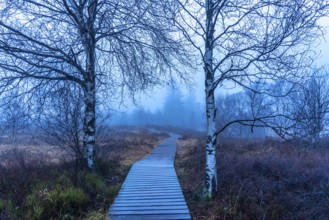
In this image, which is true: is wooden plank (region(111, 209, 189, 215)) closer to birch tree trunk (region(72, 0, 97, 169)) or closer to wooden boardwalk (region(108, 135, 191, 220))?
wooden boardwalk (region(108, 135, 191, 220))

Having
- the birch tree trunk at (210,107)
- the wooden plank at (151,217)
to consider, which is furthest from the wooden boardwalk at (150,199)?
the birch tree trunk at (210,107)

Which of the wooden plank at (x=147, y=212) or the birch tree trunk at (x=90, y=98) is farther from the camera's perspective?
the birch tree trunk at (x=90, y=98)

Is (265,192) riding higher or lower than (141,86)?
lower

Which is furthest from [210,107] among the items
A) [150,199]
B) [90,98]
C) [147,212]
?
[90,98]

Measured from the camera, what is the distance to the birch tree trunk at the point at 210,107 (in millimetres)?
6957

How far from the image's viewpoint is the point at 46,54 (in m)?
8.60

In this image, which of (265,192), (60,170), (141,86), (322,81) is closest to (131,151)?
(141,86)

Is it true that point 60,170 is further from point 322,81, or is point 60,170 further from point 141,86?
point 322,81

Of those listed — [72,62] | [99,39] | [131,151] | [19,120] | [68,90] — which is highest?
[99,39]

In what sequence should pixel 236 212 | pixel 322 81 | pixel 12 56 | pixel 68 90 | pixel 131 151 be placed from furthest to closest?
pixel 322 81 < pixel 131 151 < pixel 68 90 < pixel 12 56 < pixel 236 212

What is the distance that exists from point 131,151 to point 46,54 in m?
10.9

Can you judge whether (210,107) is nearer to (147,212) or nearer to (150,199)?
(150,199)

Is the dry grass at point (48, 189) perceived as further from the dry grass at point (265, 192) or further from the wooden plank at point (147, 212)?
the dry grass at point (265, 192)

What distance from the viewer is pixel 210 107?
7074 millimetres
